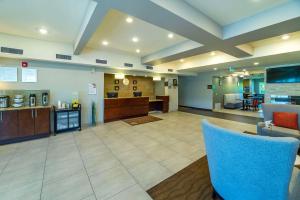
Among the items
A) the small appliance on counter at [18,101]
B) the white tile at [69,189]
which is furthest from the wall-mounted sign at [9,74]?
the white tile at [69,189]

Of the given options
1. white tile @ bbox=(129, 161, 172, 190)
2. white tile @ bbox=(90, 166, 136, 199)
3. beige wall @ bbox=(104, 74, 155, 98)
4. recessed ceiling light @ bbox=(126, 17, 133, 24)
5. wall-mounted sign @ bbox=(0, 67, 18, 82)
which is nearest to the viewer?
white tile @ bbox=(90, 166, 136, 199)

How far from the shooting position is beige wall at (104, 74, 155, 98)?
23.9ft

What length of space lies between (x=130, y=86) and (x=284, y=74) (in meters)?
7.83

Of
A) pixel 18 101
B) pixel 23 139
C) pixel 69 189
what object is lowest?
pixel 69 189

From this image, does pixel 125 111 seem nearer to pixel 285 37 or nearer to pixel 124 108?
pixel 124 108

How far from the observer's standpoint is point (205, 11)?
2.71 metres

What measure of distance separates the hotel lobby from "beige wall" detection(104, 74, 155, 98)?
1.11 meters

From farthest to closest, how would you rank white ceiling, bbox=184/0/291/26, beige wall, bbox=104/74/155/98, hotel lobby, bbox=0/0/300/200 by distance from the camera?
1. beige wall, bbox=104/74/155/98
2. white ceiling, bbox=184/0/291/26
3. hotel lobby, bbox=0/0/300/200

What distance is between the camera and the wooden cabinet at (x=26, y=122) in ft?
12.7

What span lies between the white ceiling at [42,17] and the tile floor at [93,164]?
3.07m

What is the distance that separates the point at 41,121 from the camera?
4156 millimetres

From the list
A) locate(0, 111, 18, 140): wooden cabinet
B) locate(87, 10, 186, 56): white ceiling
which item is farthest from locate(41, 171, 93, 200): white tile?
locate(87, 10, 186, 56): white ceiling

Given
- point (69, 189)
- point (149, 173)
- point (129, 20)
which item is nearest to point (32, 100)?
point (69, 189)

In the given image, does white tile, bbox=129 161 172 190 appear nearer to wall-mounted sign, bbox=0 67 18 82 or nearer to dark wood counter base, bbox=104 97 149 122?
dark wood counter base, bbox=104 97 149 122
